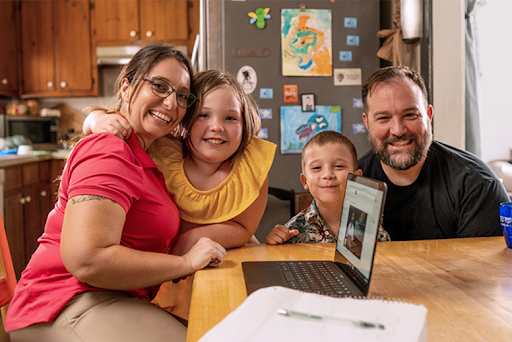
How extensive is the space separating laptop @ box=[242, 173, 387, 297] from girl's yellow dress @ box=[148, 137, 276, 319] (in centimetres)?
27

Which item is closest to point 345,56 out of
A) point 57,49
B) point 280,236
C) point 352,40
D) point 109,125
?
point 352,40

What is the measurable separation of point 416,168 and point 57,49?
432 cm

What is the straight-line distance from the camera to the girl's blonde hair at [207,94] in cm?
123

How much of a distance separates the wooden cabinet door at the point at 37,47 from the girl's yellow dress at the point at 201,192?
3.94 meters

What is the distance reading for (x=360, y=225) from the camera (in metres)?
0.81

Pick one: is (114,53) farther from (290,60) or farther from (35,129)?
(290,60)

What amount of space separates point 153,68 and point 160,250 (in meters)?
0.51

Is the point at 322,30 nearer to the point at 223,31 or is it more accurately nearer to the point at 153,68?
the point at 223,31

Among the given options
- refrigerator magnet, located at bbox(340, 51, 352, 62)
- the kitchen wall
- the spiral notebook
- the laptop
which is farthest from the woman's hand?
the kitchen wall

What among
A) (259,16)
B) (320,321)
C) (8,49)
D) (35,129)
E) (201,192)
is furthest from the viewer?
(8,49)

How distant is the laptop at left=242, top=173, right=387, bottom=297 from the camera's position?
2.45 feet

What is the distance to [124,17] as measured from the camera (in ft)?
14.6

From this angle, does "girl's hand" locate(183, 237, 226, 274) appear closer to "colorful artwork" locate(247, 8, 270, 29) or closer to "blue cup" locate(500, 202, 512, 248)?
"blue cup" locate(500, 202, 512, 248)

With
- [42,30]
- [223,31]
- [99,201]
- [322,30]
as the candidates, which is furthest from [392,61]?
[42,30]
